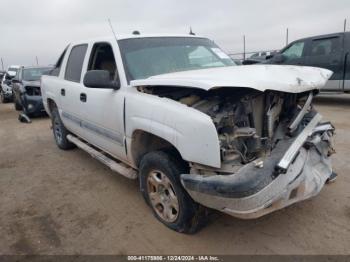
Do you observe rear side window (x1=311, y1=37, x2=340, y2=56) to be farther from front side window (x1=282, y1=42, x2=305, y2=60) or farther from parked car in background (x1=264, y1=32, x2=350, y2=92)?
front side window (x1=282, y1=42, x2=305, y2=60)

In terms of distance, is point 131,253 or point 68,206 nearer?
point 131,253

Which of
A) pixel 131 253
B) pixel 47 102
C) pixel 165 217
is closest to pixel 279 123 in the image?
pixel 165 217

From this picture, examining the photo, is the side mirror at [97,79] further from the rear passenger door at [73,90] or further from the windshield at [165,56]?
the rear passenger door at [73,90]

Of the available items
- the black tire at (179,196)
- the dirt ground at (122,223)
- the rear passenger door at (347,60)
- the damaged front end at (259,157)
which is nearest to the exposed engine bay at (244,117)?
the damaged front end at (259,157)

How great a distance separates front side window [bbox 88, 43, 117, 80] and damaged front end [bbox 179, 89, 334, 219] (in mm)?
1816

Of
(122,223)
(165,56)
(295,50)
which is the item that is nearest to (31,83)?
(165,56)

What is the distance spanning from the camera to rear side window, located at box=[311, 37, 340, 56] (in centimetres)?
889

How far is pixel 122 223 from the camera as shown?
3348 millimetres

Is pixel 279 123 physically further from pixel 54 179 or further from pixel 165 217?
pixel 54 179

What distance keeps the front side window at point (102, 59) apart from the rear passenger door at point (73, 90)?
0.26 meters

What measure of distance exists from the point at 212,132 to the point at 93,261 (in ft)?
4.92

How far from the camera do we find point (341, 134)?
6023 millimetres

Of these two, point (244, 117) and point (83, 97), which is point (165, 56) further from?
point (244, 117)

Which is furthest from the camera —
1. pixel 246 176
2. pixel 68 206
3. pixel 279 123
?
pixel 68 206
